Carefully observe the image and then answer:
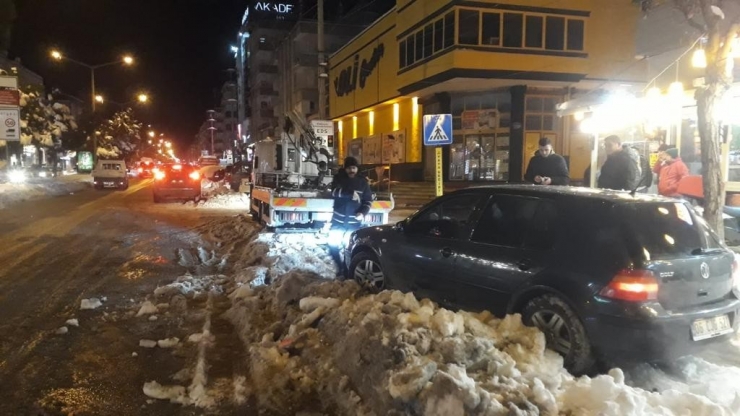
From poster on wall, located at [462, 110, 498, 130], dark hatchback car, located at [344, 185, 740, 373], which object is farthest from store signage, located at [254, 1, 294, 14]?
dark hatchback car, located at [344, 185, 740, 373]

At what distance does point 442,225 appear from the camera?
577cm

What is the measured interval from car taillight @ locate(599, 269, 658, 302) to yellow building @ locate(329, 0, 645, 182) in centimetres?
1851

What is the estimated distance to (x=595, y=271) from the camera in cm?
434

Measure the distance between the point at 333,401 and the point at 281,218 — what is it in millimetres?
7798

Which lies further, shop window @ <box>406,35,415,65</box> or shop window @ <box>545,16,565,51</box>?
shop window @ <box>406,35,415,65</box>

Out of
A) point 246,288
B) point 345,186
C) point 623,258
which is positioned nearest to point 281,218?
point 345,186

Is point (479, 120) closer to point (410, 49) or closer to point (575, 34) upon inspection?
point (410, 49)

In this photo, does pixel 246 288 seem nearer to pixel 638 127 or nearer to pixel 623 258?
pixel 623 258

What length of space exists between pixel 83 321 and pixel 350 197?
3.91 metres

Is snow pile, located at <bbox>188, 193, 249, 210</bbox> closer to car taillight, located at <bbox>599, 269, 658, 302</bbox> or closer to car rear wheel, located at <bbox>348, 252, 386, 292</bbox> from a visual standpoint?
car rear wheel, located at <bbox>348, 252, 386, 292</bbox>

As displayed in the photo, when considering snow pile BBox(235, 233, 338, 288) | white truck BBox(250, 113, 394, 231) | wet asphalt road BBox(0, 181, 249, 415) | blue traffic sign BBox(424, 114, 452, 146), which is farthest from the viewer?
white truck BBox(250, 113, 394, 231)

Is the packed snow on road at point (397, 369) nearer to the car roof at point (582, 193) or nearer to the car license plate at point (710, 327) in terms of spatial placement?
the car license plate at point (710, 327)

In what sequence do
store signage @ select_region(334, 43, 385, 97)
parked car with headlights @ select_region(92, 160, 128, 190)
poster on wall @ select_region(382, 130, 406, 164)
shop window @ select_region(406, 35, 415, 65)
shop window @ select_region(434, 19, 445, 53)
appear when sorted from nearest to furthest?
shop window @ select_region(434, 19, 445, 53) → shop window @ select_region(406, 35, 415, 65) → poster on wall @ select_region(382, 130, 406, 164) → store signage @ select_region(334, 43, 385, 97) → parked car with headlights @ select_region(92, 160, 128, 190)

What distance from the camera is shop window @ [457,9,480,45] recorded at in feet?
71.8
